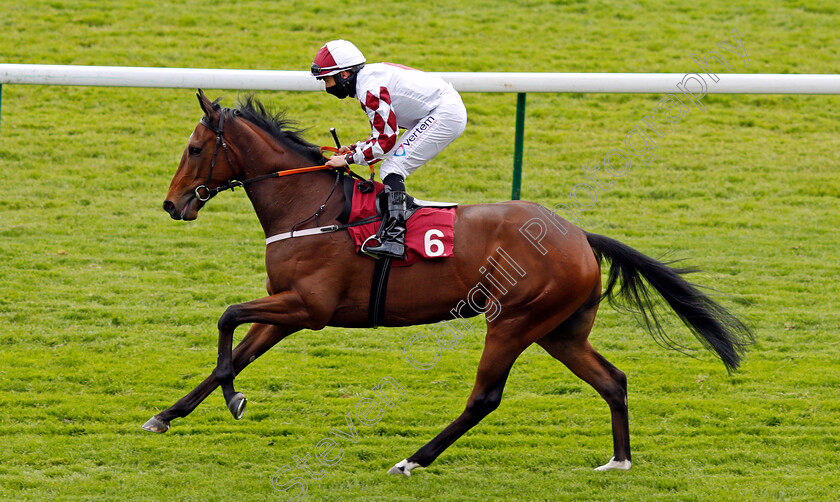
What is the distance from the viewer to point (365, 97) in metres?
4.26

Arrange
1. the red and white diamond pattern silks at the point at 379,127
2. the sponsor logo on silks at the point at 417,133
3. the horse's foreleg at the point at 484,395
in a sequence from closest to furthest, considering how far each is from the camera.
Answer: the red and white diamond pattern silks at the point at 379,127 < the horse's foreleg at the point at 484,395 < the sponsor logo on silks at the point at 417,133

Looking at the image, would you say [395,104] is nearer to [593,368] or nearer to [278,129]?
[278,129]

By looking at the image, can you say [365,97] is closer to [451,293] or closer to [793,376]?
[451,293]

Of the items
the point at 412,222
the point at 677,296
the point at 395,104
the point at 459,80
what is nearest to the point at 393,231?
the point at 412,222

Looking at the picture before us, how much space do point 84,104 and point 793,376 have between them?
8.37 m

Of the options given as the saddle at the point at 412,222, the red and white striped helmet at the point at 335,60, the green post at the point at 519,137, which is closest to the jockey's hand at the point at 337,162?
the saddle at the point at 412,222

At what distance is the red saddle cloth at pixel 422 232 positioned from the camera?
432 cm

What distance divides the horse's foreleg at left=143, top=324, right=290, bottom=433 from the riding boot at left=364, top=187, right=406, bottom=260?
623 millimetres

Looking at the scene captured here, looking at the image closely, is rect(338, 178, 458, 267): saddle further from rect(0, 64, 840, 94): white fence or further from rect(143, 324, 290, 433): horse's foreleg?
rect(0, 64, 840, 94): white fence

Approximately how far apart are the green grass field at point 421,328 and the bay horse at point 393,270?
1.36 ft

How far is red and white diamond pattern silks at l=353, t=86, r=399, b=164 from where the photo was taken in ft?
13.9

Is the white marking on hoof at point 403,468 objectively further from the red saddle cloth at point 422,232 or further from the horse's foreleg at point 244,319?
the red saddle cloth at point 422,232

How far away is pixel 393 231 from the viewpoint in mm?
4289

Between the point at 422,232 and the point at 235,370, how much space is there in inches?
43.9
